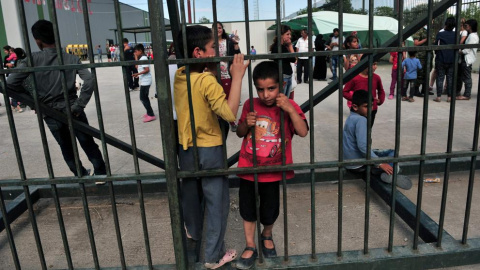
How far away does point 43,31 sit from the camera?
10.7ft

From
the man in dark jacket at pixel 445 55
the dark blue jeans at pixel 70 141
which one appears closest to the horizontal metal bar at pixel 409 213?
the dark blue jeans at pixel 70 141

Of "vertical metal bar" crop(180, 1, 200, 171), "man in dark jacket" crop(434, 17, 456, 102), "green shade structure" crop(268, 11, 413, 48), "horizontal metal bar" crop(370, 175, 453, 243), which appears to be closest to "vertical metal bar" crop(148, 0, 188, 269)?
"vertical metal bar" crop(180, 1, 200, 171)

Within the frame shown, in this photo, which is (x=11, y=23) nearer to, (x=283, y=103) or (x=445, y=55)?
(x=445, y=55)

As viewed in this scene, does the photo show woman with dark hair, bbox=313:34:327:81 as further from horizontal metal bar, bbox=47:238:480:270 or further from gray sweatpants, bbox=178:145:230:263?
gray sweatpants, bbox=178:145:230:263

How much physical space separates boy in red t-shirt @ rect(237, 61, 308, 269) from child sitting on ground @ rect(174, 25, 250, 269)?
13cm

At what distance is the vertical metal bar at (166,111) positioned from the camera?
75.7 inches

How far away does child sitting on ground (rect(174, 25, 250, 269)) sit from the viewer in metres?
2.05

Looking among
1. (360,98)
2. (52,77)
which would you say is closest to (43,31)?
(52,77)

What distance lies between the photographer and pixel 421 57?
920 cm

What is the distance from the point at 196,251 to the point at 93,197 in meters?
1.78

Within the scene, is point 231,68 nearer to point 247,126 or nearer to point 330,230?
point 247,126

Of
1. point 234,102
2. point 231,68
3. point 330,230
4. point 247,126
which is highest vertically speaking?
point 231,68

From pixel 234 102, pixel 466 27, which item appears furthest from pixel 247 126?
pixel 466 27

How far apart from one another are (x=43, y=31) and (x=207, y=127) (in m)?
2.07
